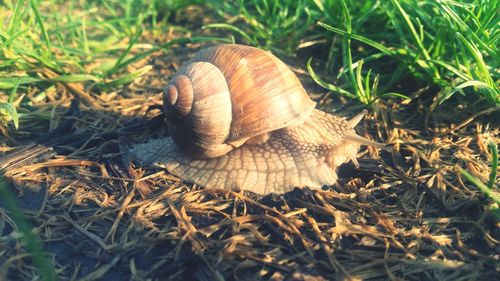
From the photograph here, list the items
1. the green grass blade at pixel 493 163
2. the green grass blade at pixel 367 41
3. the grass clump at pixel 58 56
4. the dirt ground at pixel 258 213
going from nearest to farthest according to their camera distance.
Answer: the dirt ground at pixel 258 213, the green grass blade at pixel 493 163, the green grass blade at pixel 367 41, the grass clump at pixel 58 56

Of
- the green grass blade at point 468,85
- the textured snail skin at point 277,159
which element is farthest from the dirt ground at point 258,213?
the green grass blade at point 468,85

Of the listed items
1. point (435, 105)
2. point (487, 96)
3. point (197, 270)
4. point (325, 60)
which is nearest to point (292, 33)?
point (325, 60)

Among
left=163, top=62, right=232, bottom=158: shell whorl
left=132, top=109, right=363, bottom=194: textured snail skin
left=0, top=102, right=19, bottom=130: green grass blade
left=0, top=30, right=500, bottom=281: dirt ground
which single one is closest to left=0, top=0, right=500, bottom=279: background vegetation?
left=0, top=102, right=19, bottom=130: green grass blade

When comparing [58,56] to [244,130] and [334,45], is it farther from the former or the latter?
[334,45]

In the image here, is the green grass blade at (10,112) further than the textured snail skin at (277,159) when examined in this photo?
Yes

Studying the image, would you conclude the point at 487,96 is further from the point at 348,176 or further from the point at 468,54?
the point at 348,176

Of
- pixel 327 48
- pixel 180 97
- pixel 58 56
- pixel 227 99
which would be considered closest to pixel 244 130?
pixel 227 99

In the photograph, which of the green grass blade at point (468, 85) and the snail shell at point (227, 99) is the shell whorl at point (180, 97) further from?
the green grass blade at point (468, 85)
